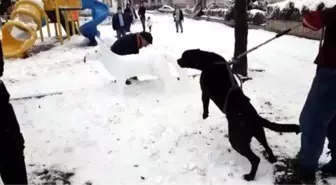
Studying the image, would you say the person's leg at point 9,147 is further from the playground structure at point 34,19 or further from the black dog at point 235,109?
the playground structure at point 34,19

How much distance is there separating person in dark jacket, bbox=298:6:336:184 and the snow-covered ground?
48 cm

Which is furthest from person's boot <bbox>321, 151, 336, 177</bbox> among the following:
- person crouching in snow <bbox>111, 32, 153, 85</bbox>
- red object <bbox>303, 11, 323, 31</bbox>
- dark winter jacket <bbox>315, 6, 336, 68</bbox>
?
person crouching in snow <bbox>111, 32, 153, 85</bbox>

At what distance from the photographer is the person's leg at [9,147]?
2657 millimetres

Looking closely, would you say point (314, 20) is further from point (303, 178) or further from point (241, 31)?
point (241, 31)

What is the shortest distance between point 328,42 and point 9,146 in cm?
278

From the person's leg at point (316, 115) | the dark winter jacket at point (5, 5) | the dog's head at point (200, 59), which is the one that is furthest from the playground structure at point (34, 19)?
the person's leg at point (316, 115)

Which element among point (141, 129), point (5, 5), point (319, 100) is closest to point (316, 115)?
point (319, 100)

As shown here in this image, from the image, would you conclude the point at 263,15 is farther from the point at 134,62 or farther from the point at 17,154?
the point at 17,154

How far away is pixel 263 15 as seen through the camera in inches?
794

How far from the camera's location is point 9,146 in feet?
8.90

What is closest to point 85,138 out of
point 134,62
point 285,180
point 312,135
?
point 134,62

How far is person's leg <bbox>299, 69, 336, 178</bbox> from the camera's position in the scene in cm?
281

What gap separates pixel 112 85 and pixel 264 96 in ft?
10.3

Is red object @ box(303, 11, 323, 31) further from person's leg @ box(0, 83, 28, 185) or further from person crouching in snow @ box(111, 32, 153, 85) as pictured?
person crouching in snow @ box(111, 32, 153, 85)
